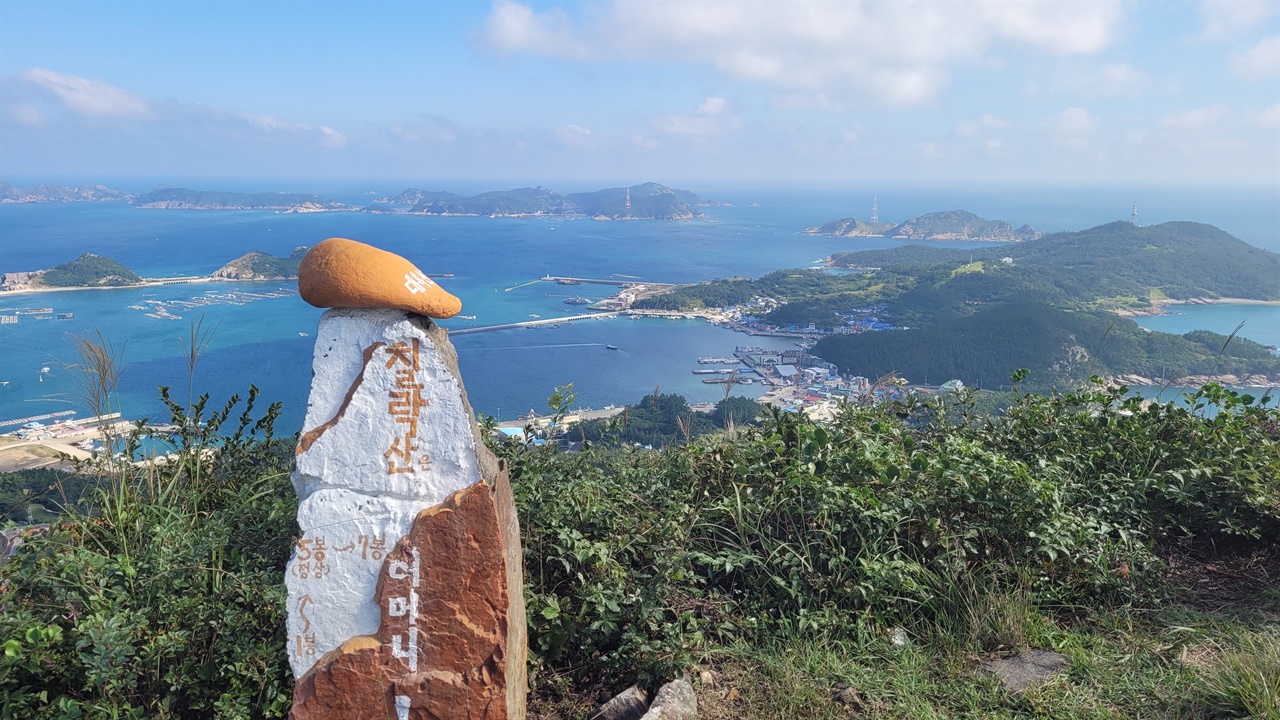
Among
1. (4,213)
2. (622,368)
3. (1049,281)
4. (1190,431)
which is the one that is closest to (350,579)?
(1190,431)

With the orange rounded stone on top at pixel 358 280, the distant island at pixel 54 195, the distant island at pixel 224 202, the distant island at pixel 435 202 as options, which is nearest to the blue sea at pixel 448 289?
the orange rounded stone on top at pixel 358 280

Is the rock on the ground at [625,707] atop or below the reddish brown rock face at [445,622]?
below

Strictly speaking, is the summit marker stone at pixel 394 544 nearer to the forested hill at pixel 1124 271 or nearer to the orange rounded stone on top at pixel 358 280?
the orange rounded stone on top at pixel 358 280

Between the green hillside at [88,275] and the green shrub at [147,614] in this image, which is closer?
the green shrub at [147,614]

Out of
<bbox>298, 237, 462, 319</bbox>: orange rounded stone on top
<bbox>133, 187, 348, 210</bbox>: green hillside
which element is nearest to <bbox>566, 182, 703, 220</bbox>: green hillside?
<bbox>133, 187, 348, 210</bbox>: green hillside

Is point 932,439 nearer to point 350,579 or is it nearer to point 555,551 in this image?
point 555,551
